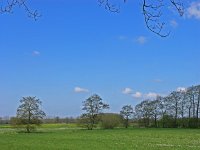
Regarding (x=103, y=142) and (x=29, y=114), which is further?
(x=29, y=114)

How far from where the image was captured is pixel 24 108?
86.4 meters

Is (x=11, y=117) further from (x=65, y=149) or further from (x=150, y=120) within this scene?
(x=65, y=149)

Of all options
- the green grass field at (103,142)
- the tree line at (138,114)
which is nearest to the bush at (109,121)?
the tree line at (138,114)

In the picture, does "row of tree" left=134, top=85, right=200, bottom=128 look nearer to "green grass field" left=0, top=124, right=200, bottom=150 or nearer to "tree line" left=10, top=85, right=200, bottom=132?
"tree line" left=10, top=85, right=200, bottom=132

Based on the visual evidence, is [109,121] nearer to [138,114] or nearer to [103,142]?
[138,114]

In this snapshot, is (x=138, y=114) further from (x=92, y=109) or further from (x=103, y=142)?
(x=103, y=142)

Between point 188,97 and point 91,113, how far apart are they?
73.7 ft

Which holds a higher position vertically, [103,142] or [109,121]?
[109,121]

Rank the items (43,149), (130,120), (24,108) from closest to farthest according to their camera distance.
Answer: (43,149), (24,108), (130,120)

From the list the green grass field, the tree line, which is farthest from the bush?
the green grass field

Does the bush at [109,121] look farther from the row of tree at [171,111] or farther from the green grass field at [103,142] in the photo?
the green grass field at [103,142]

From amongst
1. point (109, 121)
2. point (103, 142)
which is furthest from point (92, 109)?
point (103, 142)

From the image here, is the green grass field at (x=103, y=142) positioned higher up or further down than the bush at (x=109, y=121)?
further down

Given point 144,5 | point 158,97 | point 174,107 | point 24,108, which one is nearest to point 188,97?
point 174,107
